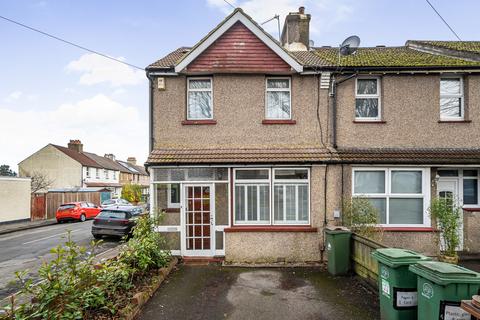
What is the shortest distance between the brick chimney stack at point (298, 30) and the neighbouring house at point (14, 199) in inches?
804

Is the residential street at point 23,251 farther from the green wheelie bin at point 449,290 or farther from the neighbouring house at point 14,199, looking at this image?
the green wheelie bin at point 449,290

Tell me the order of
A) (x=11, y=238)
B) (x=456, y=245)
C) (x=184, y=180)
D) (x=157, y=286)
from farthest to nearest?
1. (x=11, y=238)
2. (x=184, y=180)
3. (x=456, y=245)
4. (x=157, y=286)

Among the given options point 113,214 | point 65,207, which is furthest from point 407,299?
point 65,207

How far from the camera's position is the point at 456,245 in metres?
8.16

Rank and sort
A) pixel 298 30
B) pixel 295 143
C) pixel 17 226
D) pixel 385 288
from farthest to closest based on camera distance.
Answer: pixel 17 226 < pixel 298 30 < pixel 295 143 < pixel 385 288

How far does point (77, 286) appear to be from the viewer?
4.55 meters

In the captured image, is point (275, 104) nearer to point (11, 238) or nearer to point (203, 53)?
point (203, 53)

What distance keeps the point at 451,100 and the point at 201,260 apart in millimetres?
9492

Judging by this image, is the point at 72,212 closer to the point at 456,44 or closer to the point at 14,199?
the point at 14,199

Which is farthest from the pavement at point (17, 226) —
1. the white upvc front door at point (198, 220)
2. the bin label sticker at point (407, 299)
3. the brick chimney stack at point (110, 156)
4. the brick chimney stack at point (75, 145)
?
the brick chimney stack at point (110, 156)

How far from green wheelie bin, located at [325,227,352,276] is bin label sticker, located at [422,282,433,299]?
355 cm

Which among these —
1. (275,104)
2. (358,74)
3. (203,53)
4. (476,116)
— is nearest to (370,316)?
(275,104)

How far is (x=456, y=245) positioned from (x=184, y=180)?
26.9 ft

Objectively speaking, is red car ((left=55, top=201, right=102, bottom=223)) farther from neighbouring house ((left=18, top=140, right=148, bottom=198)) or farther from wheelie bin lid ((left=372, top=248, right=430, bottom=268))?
wheelie bin lid ((left=372, top=248, right=430, bottom=268))
